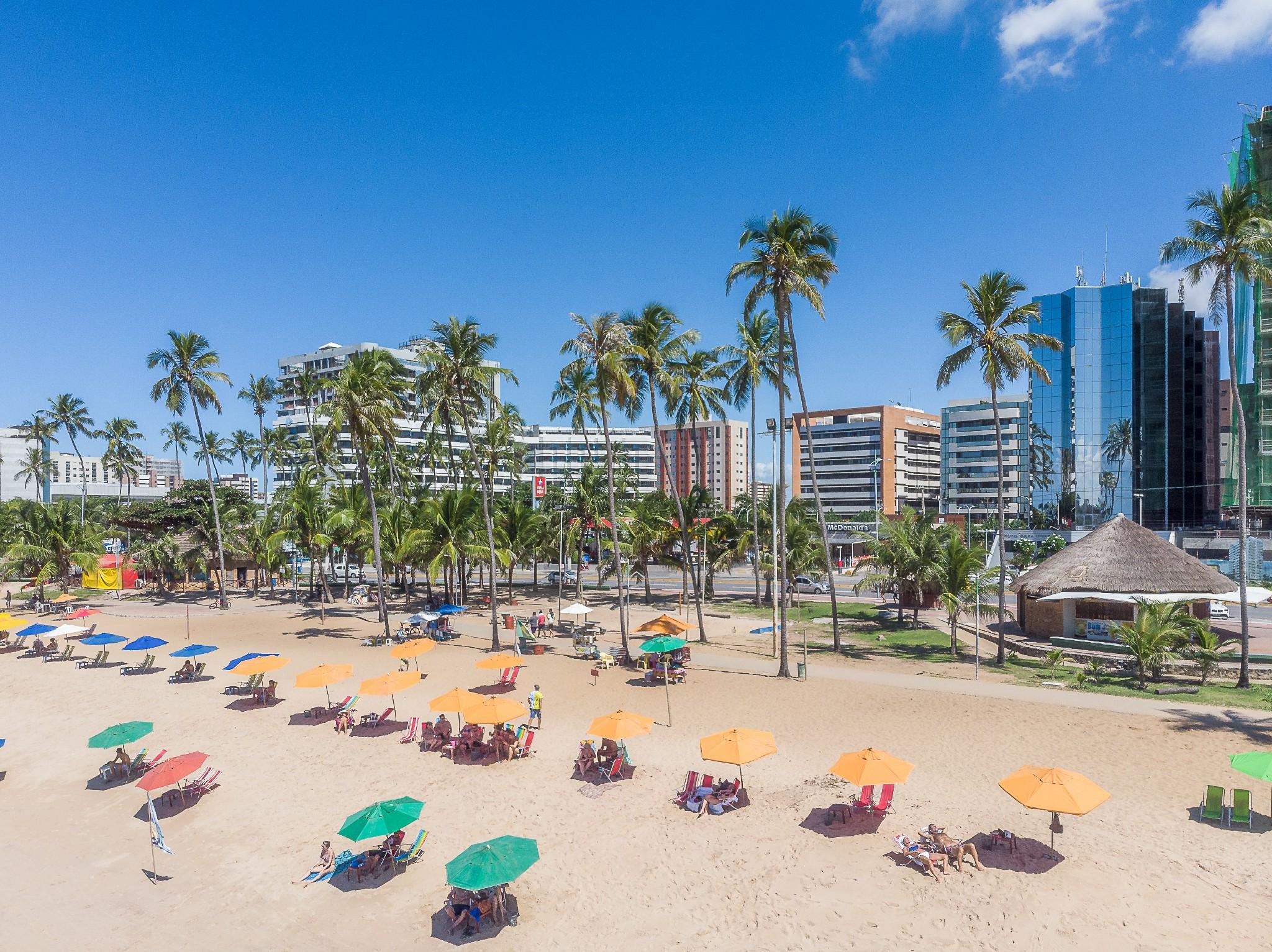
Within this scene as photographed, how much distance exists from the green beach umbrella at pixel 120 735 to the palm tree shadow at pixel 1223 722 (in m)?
28.2

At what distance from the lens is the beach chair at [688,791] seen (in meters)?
15.3

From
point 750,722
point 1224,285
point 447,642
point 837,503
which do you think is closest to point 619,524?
point 447,642

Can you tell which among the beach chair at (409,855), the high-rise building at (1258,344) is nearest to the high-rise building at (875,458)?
the high-rise building at (1258,344)

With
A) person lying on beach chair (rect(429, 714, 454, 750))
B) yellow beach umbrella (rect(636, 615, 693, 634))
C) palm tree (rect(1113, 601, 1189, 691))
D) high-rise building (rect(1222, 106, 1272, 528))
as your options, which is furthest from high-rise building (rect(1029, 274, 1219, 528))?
person lying on beach chair (rect(429, 714, 454, 750))

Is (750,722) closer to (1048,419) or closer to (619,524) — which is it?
(619,524)

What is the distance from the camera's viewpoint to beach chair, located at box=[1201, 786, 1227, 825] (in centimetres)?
1380

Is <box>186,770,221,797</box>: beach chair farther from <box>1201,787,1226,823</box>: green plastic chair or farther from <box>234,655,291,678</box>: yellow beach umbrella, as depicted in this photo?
<box>1201,787,1226,823</box>: green plastic chair

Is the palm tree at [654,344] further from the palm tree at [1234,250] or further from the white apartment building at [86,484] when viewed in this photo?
the white apartment building at [86,484]

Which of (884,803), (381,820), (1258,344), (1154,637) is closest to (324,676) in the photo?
(381,820)

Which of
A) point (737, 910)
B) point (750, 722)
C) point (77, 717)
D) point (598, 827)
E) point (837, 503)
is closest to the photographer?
point (737, 910)

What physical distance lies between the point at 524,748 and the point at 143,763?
1031 cm

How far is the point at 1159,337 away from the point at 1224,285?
338 ft

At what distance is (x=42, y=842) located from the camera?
14859 mm

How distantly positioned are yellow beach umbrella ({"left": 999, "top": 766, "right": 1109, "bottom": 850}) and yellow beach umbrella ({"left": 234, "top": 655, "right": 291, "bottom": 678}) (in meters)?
21.8
